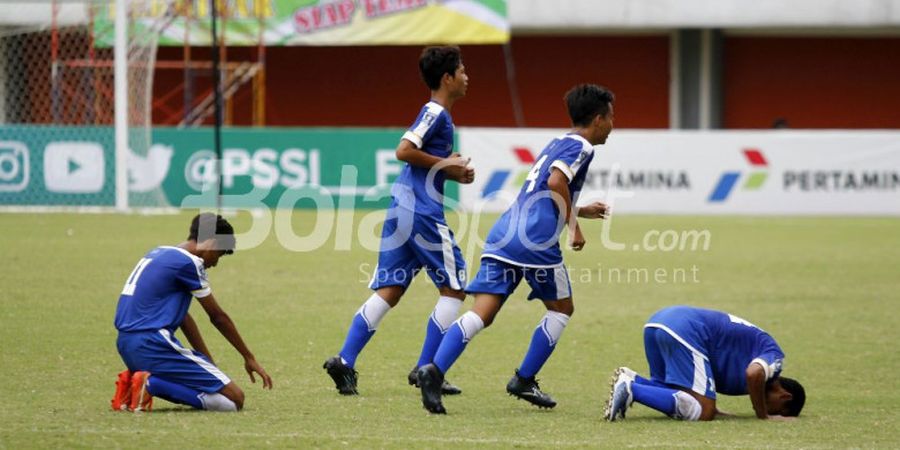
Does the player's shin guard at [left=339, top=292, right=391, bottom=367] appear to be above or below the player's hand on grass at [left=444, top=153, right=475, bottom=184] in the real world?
below

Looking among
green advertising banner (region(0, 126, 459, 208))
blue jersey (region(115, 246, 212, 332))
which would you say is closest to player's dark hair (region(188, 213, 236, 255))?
blue jersey (region(115, 246, 212, 332))

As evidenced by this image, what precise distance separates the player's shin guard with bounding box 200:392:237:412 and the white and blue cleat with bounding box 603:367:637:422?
6.86 feet

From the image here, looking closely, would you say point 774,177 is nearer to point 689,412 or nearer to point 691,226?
point 691,226

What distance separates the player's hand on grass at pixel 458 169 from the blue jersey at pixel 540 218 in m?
0.47

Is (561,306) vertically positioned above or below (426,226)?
below

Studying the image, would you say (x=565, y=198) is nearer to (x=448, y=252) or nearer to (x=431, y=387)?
(x=448, y=252)

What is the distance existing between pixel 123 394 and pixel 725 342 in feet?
11.0

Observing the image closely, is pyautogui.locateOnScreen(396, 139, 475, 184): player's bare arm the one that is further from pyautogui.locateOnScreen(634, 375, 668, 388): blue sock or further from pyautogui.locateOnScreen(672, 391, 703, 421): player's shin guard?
pyautogui.locateOnScreen(672, 391, 703, 421): player's shin guard

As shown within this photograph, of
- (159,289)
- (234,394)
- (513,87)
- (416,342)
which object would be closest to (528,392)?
(234,394)

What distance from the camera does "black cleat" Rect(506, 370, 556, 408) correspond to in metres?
8.18

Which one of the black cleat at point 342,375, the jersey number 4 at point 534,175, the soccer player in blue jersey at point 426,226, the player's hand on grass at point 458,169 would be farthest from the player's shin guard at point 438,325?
the jersey number 4 at point 534,175

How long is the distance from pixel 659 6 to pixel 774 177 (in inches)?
330

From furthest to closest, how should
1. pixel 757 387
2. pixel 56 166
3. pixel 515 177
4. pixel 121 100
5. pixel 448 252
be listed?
pixel 515 177 → pixel 56 166 → pixel 121 100 → pixel 448 252 → pixel 757 387

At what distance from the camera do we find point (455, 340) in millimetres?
7906
